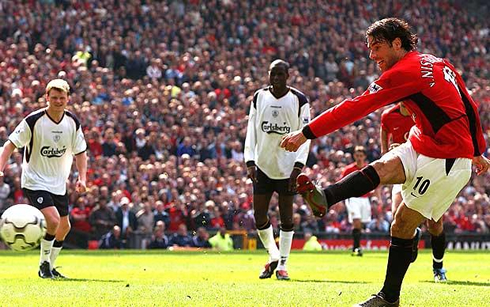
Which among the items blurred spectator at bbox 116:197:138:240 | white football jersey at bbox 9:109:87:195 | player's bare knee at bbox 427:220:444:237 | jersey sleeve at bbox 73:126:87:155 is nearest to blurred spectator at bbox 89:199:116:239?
blurred spectator at bbox 116:197:138:240

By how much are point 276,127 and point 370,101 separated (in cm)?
555

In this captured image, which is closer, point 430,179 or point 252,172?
point 430,179

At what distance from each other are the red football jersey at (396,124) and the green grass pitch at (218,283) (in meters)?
1.90

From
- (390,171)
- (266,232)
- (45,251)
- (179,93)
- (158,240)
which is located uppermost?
(179,93)

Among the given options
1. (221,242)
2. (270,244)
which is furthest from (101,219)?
(270,244)

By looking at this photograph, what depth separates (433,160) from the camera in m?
7.84

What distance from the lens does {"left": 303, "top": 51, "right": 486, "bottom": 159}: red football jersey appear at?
25.1 feet

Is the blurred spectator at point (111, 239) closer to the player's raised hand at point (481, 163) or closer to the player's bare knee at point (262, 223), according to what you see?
the player's bare knee at point (262, 223)

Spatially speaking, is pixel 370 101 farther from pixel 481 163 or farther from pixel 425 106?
pixel 481 163

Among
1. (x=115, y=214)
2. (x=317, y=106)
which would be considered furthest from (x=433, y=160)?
(x=317, y=106)

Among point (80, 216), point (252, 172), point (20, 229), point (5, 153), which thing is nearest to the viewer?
point (20, 229)

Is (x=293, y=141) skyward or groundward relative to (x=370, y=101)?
groundward

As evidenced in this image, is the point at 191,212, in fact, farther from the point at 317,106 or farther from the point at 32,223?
the point at 32,223

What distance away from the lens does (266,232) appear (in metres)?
13.4
